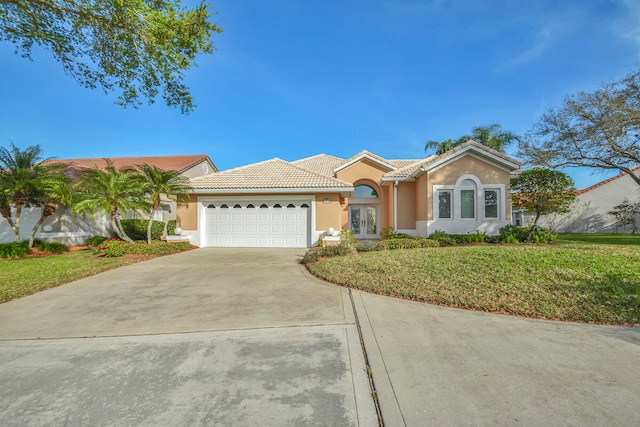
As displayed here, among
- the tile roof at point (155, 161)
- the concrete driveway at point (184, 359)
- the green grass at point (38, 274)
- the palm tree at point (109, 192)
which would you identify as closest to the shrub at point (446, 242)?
the concrete driveway at point (184, 359)

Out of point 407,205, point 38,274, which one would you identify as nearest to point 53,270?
point 38,274

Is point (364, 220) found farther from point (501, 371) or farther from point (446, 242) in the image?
point (501, 371)

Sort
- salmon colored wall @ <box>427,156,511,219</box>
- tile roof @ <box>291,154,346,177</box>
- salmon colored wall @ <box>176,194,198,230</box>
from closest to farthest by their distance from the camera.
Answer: salmon colored wall @ <box>427,156,511,219</box> < salmon colored wall @ <box>176,194,198,230</box> < tile roof @ <box>291,154,346,177</box>

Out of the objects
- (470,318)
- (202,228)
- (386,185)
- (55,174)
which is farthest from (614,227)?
(55,174)

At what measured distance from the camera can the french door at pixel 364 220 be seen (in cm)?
1870

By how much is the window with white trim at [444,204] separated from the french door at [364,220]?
5219 mm

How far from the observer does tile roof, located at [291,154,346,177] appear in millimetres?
22734

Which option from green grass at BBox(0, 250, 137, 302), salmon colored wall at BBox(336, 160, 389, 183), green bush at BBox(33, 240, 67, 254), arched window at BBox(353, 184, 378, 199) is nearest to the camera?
green grass at BBox(0, 250, 137, 302)

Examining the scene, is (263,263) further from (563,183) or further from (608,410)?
(563,183)

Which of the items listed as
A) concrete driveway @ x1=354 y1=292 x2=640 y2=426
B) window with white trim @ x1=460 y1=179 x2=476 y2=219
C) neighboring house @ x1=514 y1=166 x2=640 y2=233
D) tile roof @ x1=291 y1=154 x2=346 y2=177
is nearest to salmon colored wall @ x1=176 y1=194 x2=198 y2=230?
tile roof @ x1=291 y1=154 x2=346 y2=177

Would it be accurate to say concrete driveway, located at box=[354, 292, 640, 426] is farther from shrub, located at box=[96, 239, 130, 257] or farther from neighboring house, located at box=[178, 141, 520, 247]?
shrub, located at box=[96, 239, 130, 257]

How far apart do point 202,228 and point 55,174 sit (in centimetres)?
666

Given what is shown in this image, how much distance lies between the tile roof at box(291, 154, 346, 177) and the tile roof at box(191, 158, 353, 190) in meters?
5.81

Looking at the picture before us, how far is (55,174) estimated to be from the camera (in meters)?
12.6
